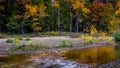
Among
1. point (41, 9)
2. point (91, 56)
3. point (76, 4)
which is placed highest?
point (76, 4)

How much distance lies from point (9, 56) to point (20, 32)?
28.1 metres

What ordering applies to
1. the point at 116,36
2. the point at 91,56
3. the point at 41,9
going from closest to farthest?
the point at 91,56
the point at 116,36
the point at 41,9

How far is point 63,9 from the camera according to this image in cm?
6206

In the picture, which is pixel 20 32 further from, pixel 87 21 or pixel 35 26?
pixel 87 21

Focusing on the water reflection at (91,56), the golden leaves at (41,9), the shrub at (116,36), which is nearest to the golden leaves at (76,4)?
the golden leaves at (41,9)

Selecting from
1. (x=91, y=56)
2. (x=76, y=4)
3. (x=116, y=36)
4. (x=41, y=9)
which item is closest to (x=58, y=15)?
(x=76, y=4)

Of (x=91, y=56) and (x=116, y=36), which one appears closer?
(x=91, y=56)

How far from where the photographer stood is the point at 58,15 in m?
58.5

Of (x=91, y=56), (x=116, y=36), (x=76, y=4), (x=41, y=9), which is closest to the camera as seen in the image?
(x=91, y=56)

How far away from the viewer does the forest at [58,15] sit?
52.5 metres

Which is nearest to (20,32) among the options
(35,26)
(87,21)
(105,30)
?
(35,26)

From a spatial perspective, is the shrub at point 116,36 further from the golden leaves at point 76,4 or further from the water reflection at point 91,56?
the golden leaves at point 76,4

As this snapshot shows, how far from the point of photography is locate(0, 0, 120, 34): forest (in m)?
52.5

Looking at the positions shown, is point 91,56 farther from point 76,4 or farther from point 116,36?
point 76,4
